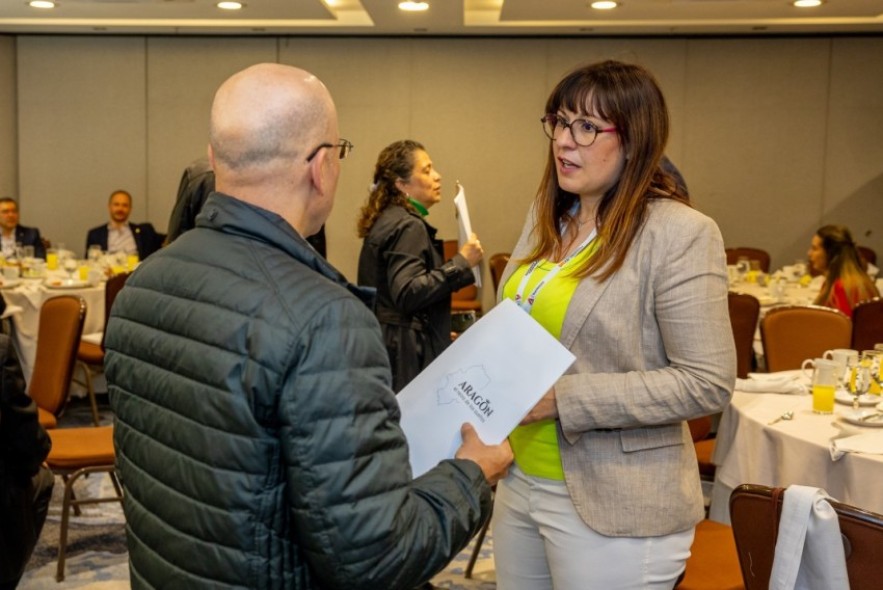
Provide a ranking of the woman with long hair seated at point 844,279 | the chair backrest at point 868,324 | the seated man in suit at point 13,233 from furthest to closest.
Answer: the seated man in suit at point 13,233 → the woman with long hair seated at point 844,279 → the chair backrest at point 868,324

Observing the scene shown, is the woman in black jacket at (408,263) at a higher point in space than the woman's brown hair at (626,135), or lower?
lower

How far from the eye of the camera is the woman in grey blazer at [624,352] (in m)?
1.95

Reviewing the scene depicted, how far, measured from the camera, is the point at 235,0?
27.4ft

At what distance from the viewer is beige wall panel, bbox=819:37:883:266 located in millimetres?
10016

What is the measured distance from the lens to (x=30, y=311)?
6.58 meters

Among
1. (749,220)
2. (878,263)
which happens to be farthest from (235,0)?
(878,263)

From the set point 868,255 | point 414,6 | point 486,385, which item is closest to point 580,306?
point 486,385

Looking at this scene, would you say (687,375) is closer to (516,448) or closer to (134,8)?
(516,448)

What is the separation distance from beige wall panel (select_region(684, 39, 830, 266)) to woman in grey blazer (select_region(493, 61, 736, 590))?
844 cm

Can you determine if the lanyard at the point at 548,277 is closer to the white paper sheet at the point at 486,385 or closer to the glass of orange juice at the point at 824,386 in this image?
the white paper sheet at the point at 486,385

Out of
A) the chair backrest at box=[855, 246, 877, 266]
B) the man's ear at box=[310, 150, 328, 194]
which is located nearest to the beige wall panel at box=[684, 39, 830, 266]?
the chair backrest at box=[855, 246, 877, 266]

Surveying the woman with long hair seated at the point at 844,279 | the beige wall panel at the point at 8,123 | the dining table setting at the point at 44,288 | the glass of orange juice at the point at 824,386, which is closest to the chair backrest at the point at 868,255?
the woman with long hair seated at the point at 844,279

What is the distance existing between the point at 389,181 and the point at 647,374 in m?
2.72

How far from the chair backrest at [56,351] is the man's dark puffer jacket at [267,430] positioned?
123 inches
